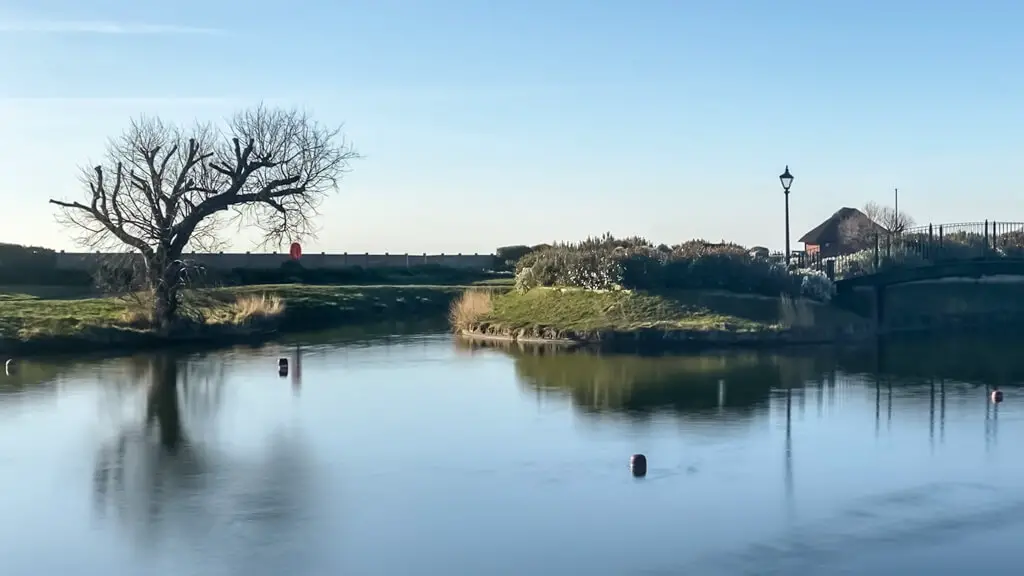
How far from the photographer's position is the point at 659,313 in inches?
1480

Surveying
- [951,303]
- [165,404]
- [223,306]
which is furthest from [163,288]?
[951,303]

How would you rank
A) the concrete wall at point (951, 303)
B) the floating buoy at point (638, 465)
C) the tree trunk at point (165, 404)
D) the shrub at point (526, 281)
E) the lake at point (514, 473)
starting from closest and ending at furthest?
the lake at point (514, 473) → the floating buoy at point (638, 465) → the tree trunk at point (165, 404) → the concrete wall at point (951, 303) → the shrub at point (526, 281)

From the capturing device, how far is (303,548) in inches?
478

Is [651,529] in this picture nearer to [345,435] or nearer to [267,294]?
[345,435]

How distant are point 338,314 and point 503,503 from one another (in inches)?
1512

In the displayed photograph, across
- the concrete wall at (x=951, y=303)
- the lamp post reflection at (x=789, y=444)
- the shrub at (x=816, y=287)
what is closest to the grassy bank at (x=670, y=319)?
the shrub at (x=816, y=287)

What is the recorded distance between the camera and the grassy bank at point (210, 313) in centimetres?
3606

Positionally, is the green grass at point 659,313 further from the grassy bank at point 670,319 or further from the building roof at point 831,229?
the building roof at point 831,229

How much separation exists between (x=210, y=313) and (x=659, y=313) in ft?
55.5

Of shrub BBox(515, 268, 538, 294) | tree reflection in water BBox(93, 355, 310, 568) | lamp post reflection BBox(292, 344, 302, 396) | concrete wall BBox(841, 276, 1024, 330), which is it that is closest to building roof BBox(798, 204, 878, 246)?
concrete wall BBox(841, 276, 1024, 330)

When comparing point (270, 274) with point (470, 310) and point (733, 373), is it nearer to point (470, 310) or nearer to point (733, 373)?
point (470, 310)

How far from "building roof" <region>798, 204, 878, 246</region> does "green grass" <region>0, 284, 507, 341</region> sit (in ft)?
141

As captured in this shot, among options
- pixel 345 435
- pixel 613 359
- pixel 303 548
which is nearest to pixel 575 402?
pixel 345 435

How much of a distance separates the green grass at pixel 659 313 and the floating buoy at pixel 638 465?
20411 millimetres
